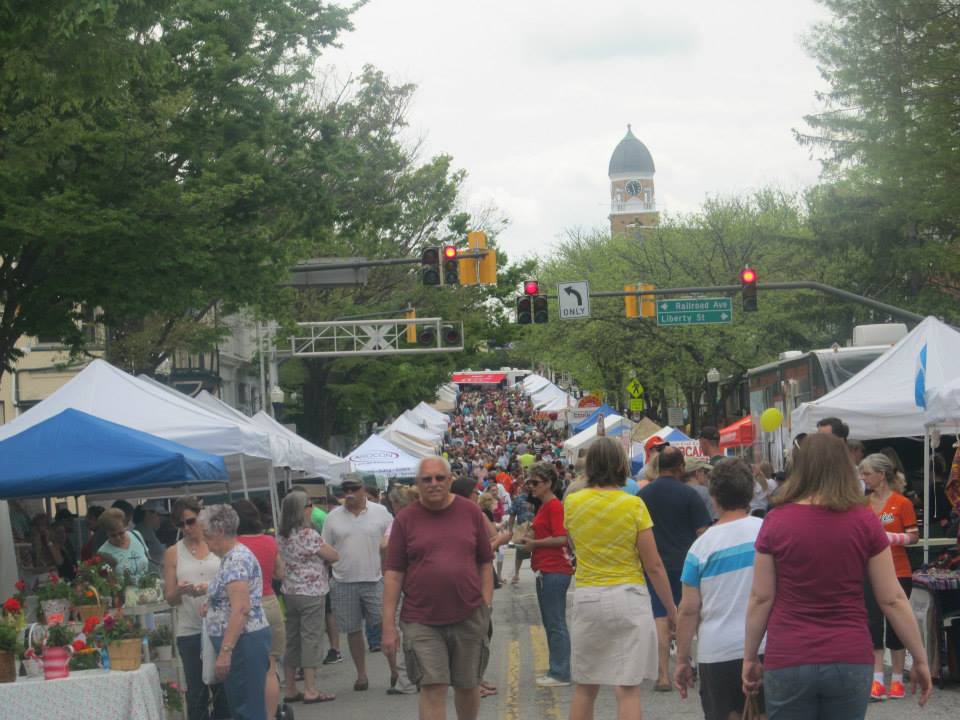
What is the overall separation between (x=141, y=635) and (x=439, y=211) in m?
35.4

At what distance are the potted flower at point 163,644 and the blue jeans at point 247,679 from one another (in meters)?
1.46

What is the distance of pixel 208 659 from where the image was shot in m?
9.23

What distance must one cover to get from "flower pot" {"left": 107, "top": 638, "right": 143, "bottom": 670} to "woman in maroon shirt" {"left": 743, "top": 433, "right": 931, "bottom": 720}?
433 cm

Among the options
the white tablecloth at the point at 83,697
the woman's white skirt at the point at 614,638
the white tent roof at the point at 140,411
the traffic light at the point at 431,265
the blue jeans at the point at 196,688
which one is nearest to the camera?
the woman's white skirt at the point at 614,638

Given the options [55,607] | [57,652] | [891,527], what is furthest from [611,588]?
[55,607]

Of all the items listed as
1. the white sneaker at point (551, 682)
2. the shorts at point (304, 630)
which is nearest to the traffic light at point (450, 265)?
the shorts at point (304, 630)

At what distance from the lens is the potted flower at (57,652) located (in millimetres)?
8305

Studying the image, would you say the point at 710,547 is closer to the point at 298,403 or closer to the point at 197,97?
the point at 197,97

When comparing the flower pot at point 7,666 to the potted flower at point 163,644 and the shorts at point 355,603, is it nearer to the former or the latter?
the potted flower at point 163,644

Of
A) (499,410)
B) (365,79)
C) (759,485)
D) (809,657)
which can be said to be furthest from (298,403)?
(499,410)

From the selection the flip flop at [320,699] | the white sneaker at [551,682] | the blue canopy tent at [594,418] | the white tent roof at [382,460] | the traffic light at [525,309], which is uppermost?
the traffic light at [525,309]

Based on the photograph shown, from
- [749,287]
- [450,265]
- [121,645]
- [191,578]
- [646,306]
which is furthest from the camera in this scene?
[646,306]

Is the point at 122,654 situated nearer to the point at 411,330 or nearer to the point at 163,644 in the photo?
the point at 163,644

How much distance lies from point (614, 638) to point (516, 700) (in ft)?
11.7
